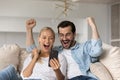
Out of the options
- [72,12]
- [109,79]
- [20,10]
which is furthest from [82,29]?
[109,79]

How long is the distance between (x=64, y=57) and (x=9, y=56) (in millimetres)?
621

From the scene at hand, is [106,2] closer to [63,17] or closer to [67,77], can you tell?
[63,17]

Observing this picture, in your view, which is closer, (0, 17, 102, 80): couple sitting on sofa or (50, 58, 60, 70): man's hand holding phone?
(50, 58, 60, 70): man's hand holding phone

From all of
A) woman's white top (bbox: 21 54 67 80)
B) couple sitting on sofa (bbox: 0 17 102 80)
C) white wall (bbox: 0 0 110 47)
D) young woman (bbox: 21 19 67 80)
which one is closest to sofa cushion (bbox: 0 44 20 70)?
couple sitting on sofa (bbox: 0 17 102 80)

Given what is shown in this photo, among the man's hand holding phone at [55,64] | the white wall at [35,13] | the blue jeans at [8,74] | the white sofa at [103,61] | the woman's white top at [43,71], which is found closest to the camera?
the blue jeans at [8,74]

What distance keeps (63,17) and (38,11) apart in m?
0.42

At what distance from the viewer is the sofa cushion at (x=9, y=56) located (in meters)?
2.44

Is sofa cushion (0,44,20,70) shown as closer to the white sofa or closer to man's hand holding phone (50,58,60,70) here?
the white sofa

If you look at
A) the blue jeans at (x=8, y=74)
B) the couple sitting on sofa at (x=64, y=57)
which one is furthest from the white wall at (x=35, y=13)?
the blue jeans at (x=8, y=74)

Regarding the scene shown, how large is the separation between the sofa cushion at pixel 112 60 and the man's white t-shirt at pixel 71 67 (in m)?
0.26

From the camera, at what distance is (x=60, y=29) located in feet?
7.61

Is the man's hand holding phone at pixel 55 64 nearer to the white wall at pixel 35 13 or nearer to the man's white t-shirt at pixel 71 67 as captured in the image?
the man's white t-shirt at pixel 71 67

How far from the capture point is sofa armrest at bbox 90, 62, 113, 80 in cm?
209

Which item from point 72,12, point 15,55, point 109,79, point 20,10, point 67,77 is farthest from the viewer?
point 72,12
